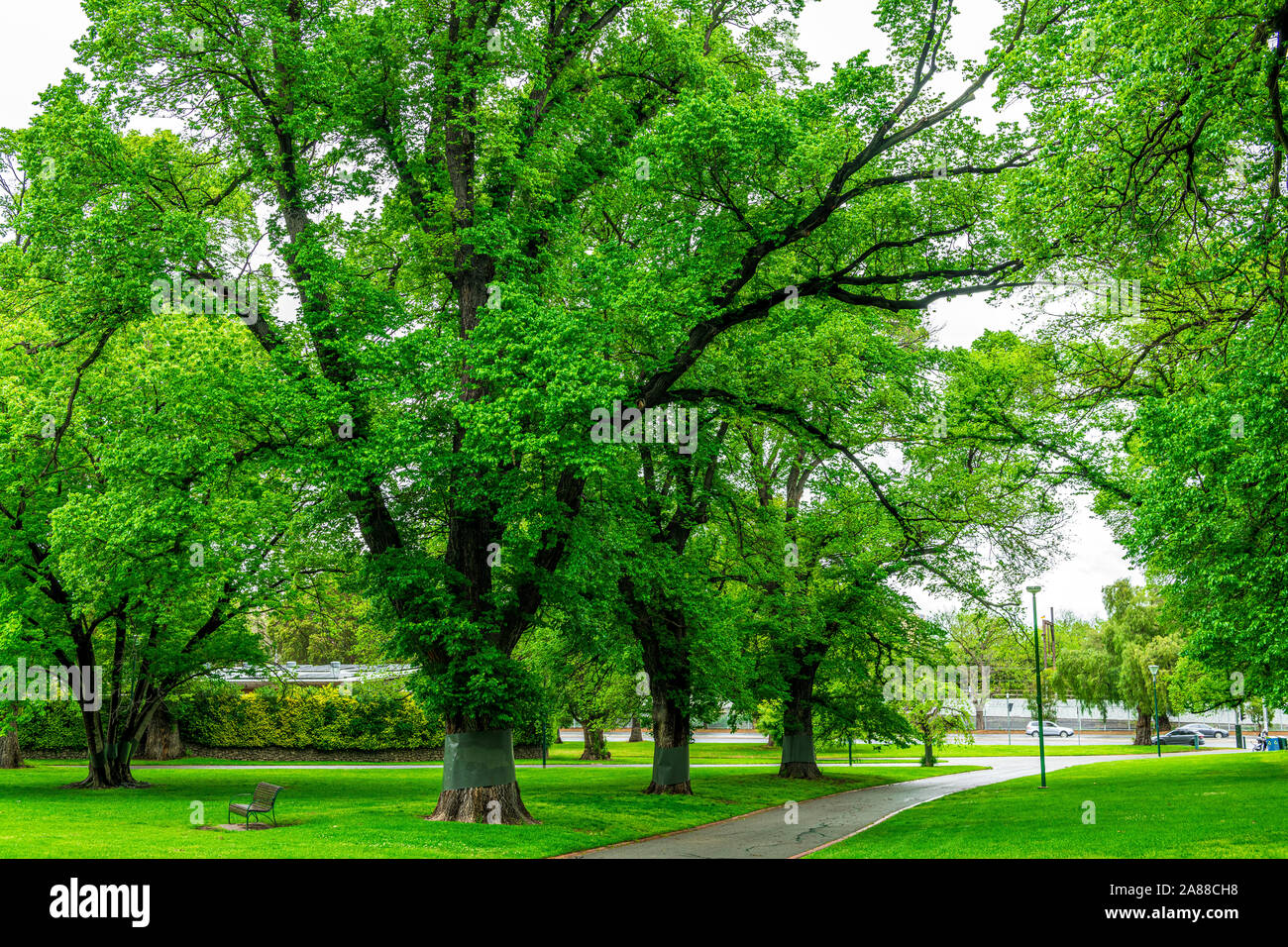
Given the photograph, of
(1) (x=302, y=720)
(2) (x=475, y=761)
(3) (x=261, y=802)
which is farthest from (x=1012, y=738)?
(3) (x=261, y=802)

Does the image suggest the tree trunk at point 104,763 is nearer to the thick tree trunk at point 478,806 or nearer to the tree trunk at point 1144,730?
the thick tree trunk at point 478,806

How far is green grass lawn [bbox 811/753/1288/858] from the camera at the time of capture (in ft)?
48.5

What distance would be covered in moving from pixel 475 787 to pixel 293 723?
85.5ft

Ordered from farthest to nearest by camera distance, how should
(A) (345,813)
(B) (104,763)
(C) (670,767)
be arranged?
(C) (670,767) → (B) (104,763) → (A) (345,813)

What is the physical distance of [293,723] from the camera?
40969 millimetres

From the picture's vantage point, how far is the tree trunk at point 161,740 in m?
38.7

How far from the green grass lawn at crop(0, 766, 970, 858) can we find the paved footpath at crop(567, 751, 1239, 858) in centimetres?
75

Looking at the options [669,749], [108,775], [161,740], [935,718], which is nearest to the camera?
[108,775]

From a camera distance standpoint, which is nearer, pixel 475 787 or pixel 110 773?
pixel 475 787

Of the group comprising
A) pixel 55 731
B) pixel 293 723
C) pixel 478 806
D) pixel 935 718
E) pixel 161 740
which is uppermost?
pixel 478 806

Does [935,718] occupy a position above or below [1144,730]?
above

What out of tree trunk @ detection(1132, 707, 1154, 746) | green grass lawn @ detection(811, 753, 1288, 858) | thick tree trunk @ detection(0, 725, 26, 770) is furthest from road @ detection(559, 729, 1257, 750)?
green grass lawn @ detection(811, 753, 1288, 858)

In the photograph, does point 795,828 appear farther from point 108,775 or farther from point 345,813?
point 108,775

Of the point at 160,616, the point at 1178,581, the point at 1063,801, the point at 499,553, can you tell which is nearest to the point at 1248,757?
the point at 1063,801
